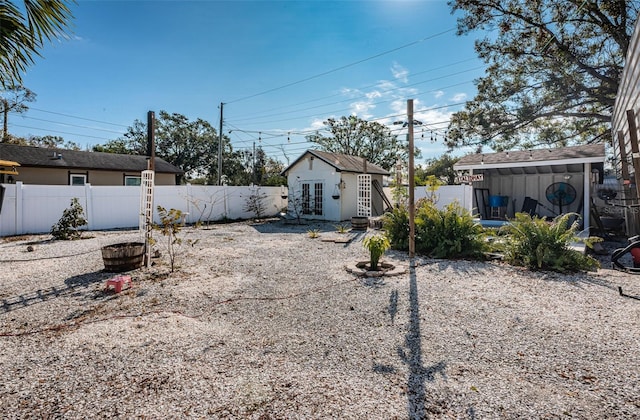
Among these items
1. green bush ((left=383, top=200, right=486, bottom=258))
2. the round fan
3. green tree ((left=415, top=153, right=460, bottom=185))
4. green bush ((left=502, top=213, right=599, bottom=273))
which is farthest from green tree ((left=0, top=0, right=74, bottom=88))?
green tree ((left=415, top=153, right=460, bottom=185))

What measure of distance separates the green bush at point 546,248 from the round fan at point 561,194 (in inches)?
287

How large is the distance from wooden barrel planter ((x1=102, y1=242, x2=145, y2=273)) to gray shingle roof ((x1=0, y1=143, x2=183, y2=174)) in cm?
1249

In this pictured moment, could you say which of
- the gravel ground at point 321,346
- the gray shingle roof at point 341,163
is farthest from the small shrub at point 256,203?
the gravel ground at point 321,346

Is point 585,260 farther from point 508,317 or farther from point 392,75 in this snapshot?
point 392,75

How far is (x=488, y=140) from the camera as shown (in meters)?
15.2

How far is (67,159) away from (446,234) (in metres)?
17.4

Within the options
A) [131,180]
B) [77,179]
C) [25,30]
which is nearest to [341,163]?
[131,180]

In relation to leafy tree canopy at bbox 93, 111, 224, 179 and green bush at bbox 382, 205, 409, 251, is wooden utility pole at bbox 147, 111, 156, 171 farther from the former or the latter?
leafy tree canopy at bbox 93, 111, 224, 179

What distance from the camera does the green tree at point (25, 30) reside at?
2572mm

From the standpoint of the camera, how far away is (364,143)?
28906mm

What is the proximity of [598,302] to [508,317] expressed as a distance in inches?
54.6

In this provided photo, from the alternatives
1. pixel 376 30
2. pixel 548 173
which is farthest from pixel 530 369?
pixel 548 173

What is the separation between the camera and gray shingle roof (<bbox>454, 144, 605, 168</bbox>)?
952 cm

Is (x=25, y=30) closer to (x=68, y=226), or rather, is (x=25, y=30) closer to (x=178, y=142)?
(x=68, y=226)
